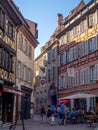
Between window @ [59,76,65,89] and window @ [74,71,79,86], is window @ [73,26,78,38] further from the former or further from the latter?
window @ [59,76,65,89]

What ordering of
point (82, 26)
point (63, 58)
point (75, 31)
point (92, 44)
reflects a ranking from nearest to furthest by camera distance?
point (92, 44) → point (82, 26) → point (75, 31) → point (63, 58)

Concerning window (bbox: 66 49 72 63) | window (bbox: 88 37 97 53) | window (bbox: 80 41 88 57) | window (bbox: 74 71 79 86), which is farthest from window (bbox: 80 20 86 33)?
window (bbox: 74 71 79 86)

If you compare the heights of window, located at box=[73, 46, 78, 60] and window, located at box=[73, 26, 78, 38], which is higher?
window, located at box=[73, 26, 78, 38]

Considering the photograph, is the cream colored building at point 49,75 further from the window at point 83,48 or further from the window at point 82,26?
the window at point 83,48

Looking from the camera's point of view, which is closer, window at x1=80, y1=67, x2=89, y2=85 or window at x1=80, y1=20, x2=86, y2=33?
window at x1=80, y1=67, x2=89, y2=85

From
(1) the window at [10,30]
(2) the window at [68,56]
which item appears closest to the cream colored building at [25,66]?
(1) the window at [10,30]

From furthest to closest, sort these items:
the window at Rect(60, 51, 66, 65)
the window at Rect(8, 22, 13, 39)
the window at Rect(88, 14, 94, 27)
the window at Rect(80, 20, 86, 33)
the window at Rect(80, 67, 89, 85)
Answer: the window at Rect(60, 51, 66, 65)
the window at Rect(80, 20, 86, 33)
the window at Rect(80, 67, 89, 85)
the window at Rect(88, 14, 94, 27)
the window at Rect(8, 22, 13, 39)

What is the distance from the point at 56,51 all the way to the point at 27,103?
616 inches

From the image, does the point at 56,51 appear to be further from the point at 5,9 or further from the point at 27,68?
the point at 5,9

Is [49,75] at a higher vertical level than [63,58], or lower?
lower

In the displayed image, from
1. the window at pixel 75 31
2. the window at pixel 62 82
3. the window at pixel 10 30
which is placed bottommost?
the window at pixel 62 82

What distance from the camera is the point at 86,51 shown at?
1409 inches

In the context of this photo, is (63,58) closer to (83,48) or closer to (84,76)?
(83,48)

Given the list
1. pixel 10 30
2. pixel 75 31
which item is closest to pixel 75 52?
pixel 75 31
